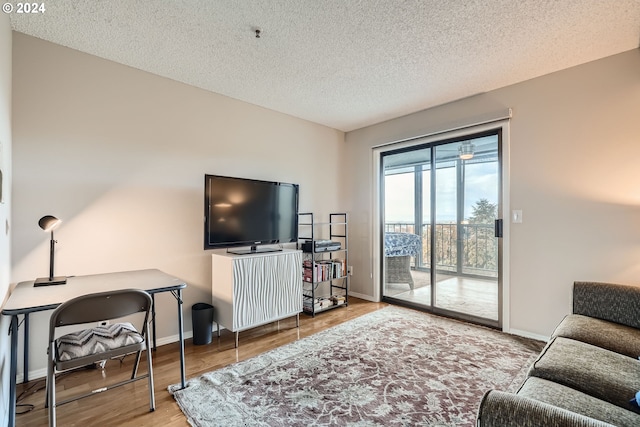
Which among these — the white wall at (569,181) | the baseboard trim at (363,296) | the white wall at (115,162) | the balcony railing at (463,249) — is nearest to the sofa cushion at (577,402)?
the white wall at (569,181)

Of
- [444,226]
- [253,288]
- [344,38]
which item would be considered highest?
[344,38]

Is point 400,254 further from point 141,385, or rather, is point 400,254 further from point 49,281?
point 49,281

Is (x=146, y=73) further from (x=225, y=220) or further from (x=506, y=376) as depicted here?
(x=506, y=376)

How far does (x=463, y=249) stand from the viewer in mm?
3406

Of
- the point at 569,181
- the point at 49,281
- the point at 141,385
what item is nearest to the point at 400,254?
the point at 569,181

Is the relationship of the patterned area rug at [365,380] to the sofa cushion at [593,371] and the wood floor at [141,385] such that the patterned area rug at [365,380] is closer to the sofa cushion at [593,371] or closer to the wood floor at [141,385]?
the wood floor at [141,385]

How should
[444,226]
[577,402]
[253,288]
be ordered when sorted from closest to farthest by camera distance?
[577,402] → [253,288] → [444,226]

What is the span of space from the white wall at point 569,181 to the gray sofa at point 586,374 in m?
0.61

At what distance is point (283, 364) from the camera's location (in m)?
2.35

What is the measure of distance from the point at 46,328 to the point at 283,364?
1.78m

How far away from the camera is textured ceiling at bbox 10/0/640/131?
6.15 ft

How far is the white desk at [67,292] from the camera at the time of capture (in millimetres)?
1501

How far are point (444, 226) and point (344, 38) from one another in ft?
7.85

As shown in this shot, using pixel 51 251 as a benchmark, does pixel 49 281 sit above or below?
below
